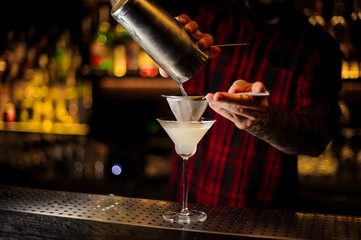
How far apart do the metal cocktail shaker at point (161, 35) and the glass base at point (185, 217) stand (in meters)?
0.47

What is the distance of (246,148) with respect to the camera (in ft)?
7.76

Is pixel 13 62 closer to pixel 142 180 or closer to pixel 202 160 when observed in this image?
pixel 142 180

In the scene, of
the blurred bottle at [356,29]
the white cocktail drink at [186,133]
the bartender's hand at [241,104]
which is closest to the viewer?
the bartender's hand at [241,104]

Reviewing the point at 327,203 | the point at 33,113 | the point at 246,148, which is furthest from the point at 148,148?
the point at 246,148

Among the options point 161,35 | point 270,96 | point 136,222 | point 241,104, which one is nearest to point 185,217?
point 136,222

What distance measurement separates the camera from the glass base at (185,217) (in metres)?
1.47

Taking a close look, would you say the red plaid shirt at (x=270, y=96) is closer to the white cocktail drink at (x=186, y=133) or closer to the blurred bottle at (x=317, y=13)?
the white cocktail drink at (x=186, y=133)

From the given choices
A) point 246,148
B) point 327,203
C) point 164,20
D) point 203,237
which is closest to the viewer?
point 203,237

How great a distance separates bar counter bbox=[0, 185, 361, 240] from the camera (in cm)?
135

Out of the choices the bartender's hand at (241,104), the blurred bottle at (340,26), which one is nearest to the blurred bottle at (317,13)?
the blurred bottle at (340,26)

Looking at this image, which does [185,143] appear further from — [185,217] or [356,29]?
[356,29]

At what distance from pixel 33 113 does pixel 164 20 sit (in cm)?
329

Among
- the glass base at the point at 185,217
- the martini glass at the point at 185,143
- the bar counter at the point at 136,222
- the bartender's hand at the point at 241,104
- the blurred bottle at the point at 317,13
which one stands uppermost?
the blurred bottle at the point at 317,13

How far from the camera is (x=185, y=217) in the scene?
4.90ft
